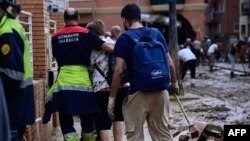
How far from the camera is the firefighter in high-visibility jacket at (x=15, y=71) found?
4098 millimetres

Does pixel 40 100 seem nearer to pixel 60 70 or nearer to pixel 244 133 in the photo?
pixel 60 70

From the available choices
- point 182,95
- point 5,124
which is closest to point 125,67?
point 5,124

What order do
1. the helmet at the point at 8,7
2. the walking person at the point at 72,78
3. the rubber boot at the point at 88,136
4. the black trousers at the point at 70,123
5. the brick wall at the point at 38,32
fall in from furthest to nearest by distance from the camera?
1. the brick wall at the point at 38,32
2. the rubber boot at the point at 88,136
3. the black trousers at the point at 70,123
4. the walking person at the point at 72,78
5. the helmet at the point at 8,7

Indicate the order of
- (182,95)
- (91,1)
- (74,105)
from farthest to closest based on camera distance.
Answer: (91,1) < (182,95) < (74,105)

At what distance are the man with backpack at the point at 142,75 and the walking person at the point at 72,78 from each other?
1.70 feet

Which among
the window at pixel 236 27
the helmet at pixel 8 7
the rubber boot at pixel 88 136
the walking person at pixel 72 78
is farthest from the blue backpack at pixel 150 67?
the window at pixel 236 27

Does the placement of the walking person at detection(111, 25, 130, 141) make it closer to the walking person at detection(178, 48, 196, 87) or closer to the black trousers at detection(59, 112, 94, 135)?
the black trousers at detection(59, 112, 94, 135)

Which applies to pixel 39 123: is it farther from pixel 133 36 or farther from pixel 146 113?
pixel 133 36

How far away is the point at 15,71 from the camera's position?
4.15m

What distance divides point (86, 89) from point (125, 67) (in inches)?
28.7

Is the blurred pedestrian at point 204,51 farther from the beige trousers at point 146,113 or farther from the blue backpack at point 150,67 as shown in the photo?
the blue backpack at point 150,67

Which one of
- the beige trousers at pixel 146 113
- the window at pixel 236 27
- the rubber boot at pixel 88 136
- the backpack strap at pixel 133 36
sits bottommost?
the window at pixel 236 27

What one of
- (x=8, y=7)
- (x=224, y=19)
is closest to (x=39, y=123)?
(x=8, y=7)

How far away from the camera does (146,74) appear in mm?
5305
